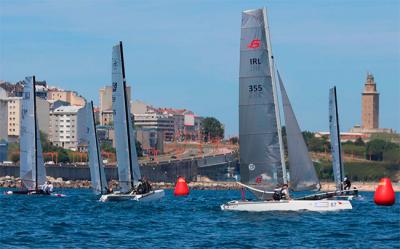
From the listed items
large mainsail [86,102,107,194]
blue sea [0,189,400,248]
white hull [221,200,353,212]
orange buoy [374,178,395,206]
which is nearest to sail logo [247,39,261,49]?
white hull [221,200,353,212]

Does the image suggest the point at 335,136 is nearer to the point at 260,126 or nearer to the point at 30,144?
the point at 30,144

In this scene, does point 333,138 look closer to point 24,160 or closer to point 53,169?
point 24,160

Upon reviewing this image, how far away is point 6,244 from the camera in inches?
1389

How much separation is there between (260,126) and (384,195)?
1154 cm

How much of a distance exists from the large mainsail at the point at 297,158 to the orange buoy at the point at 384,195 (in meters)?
7.97

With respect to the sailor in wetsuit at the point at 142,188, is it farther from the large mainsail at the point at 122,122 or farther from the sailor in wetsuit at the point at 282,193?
the sailor in wetsuit at the point at 282,193

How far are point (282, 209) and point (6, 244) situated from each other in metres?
12.6

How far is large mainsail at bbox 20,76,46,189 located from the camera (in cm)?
6975

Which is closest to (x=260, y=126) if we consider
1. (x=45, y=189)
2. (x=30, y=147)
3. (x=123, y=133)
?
(x=123, y=133)

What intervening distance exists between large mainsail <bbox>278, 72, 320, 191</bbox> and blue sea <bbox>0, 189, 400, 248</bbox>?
1601mm

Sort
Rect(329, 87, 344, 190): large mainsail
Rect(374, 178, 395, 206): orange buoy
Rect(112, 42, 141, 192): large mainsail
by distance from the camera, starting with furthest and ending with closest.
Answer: Rect(329, 87, 344, 190): large mainsail
Rect(112, 42, 141, 192): large mainsail
Rect(374, 178, 395, 206): orange buoy

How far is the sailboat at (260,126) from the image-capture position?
44.8 metres

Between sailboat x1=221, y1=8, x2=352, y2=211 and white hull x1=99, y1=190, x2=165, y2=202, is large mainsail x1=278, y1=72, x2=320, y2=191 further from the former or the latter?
white hull x1=99, y1=190, x2=165, y2=202

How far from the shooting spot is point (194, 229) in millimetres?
40594
